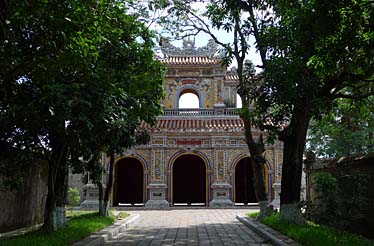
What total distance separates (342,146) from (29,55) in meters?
22.2

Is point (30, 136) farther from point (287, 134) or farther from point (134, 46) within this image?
point (287, 134)

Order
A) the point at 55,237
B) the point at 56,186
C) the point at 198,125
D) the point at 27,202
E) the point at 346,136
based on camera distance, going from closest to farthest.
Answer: the point at 55,237 < the point at 56,186 < the point at 27,202 < the point at 346,136 < the point at 198,125

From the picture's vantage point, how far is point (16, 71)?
6809 millimetres

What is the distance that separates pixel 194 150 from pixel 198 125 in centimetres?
140

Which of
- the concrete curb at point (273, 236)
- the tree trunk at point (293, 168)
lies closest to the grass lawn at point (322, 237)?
the concrete curb at point (273, 236)

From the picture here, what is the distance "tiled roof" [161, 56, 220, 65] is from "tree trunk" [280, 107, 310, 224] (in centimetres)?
1512

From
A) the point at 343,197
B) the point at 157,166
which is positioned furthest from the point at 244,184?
the point at 343,197

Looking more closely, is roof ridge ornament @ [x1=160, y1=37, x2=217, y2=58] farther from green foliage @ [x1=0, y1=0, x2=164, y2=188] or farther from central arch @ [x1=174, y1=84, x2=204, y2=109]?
green foliage @ [x1=0, y1=0, x2=164, y2=188]

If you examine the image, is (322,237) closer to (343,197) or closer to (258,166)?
(343,197)

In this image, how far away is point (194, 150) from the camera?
2455cm

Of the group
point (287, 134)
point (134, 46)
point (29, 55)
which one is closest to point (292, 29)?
point (287, 134)

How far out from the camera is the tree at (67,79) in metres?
6.45

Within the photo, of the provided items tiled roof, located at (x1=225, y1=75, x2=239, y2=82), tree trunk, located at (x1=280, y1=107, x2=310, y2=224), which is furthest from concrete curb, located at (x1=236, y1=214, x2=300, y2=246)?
tiled roof, located at (x1=225, y1=75, x2=239, y2=82)

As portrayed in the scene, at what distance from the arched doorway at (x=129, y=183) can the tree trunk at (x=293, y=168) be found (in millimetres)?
16814
